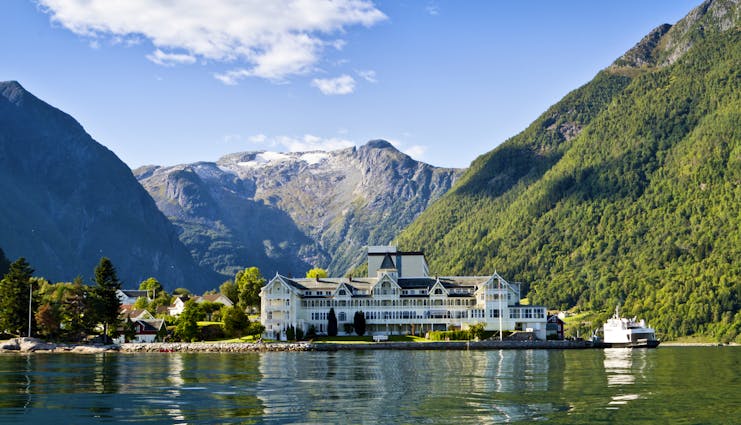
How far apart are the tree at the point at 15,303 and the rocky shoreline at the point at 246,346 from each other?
4891 millimetres

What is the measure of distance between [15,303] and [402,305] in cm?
6679

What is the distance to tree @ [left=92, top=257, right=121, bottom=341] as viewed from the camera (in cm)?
14612

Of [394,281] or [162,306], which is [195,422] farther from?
[162,306]

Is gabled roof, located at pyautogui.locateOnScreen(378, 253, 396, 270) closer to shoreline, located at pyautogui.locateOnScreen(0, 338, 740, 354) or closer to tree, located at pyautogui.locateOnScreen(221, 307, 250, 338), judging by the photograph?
tree, located at pyautogui.locateOnScreen(221, 307, 250, 338)

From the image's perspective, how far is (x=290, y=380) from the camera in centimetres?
7206

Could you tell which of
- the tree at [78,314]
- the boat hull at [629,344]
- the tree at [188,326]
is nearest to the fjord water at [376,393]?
the tree at [188,326]

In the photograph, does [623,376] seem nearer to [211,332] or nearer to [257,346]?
[257,346]

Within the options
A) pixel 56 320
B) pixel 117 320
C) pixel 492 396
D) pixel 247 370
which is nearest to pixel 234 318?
pixel 117 320

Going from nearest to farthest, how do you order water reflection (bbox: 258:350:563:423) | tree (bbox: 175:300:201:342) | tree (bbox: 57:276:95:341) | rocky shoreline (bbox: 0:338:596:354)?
1. water reflection (bbox: 258:350:563:423)
2. rocky shoreline (bbox: 0:338:596:354)
3. tree (bbox: 57:276:95:341)
4. tree (bbox: 175:300:201:342)

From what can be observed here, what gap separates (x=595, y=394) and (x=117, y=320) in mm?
107729

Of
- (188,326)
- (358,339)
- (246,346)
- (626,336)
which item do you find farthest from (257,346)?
(626,336)

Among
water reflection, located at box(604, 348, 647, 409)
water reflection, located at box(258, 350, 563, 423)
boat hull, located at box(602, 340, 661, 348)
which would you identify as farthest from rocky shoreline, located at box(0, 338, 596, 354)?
water reflection, located at box(258, 350, 563, 423)

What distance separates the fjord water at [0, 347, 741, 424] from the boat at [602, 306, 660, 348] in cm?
5665

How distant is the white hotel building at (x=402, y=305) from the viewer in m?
154
